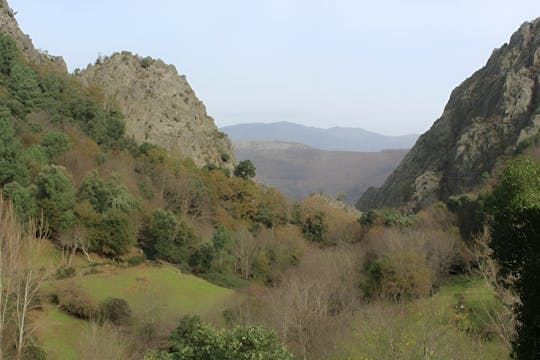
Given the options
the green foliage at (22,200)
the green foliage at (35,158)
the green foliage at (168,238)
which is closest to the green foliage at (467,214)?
the green foliage at (168,238)

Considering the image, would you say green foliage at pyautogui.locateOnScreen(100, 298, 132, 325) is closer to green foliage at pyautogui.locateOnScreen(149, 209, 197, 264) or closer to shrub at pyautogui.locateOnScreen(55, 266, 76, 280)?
shrub at pyautogui.locateOnScreen(55, 266, 76, 280)

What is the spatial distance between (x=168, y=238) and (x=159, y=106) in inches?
1132

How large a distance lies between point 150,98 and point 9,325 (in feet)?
141

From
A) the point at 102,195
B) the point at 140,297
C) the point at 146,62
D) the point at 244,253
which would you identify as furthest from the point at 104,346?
the point at 146,62

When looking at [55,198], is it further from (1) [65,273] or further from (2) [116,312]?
(2) [116,312]

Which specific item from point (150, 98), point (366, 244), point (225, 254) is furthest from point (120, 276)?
point (150, 98)

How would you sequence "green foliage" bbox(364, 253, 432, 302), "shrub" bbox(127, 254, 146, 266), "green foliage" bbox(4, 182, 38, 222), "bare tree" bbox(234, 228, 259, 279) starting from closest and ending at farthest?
1. "green foliage" bbox(364, 253, 432, 302)
2. "green foliage" bbox(4, 182, 38, 222)
3. "shrub" bbox(127, 254, 146, 266)
4. "bare tree" bbox(234, 228, 259, 279)

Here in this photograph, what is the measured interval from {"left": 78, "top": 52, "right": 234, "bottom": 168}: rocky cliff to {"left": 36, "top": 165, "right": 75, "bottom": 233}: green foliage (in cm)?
2410

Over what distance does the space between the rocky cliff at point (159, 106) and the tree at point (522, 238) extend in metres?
45.3

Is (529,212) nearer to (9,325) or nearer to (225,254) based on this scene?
(9,325)

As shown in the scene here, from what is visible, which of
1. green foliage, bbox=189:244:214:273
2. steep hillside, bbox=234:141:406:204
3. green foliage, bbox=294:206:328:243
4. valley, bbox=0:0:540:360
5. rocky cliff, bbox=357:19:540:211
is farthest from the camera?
steep hillside, bbox=234:141:406:204

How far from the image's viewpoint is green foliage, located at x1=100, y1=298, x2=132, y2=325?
21.2m

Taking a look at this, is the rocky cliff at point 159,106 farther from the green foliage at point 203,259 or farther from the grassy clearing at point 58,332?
the grassy clearing at point 58,332

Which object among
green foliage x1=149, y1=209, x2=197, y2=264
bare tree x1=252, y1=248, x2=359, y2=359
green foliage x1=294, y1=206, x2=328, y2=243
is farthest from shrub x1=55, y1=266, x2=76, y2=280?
green foliage x1=294, y1=206, x2=328, y2=243
